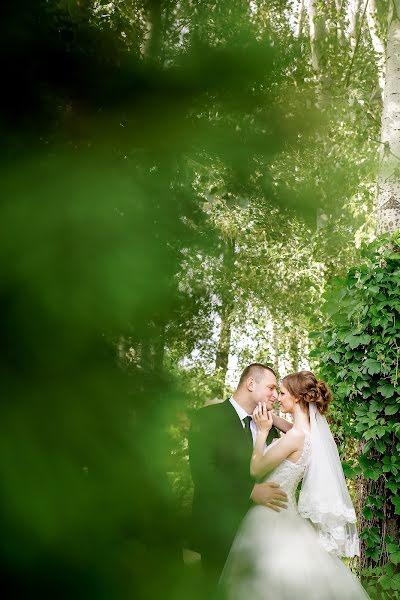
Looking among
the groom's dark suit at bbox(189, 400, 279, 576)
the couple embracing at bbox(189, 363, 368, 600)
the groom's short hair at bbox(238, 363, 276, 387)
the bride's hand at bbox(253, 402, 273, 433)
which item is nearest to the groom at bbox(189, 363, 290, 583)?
the groom's dark suit at bbox(189, 400, 279, 576)

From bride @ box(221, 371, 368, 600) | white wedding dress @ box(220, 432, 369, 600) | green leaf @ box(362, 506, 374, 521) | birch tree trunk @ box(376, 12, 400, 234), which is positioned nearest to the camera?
white wedding dress @ box(220, 432, 369, 600)

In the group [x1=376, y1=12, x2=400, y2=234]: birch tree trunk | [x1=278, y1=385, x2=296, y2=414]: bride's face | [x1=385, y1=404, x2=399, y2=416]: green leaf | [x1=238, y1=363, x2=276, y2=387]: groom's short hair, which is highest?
[x1=376, y1=12, x2=400, y2=234]: birch tree trunk

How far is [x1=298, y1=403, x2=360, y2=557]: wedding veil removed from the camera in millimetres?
3564

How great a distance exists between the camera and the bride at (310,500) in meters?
3.25

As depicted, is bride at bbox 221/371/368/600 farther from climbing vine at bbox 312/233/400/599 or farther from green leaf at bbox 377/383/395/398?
green leaf at bbox 377/383/395/398

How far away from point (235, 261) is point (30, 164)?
0.13 metres

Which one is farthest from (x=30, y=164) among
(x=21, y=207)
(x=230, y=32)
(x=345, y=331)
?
(x=345, y=331)

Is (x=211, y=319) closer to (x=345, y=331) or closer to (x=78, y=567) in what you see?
(x=78, y=567)

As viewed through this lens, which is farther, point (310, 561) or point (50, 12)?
point (310, 561)

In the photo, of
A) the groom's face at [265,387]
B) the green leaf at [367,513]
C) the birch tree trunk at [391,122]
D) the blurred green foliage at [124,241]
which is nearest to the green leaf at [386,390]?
the groom's face at [265,387]

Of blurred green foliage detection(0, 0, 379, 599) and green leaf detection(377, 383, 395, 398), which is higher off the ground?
green leaf detection(377, 383, 395, 398)

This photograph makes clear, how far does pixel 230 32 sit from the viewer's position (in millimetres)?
338

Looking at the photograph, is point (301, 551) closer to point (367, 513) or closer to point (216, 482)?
point (367, 513)

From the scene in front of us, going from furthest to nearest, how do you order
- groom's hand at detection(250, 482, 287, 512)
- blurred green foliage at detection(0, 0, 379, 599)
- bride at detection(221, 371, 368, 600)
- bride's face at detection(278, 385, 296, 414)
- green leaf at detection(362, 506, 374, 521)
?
bride's face at detection(278, 385, 296, 414) → green leaf at detection(362, 506, 374, 521) → groom's hand at detection(250, 482, 287, 512) → bride at detection(221, 371, 368, 600) → blurred green foliage at detection(0, 0, 379, 599)
